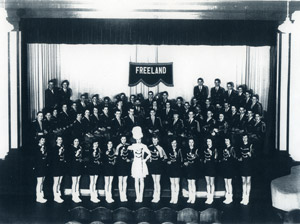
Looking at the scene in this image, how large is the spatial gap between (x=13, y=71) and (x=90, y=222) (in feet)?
16.3

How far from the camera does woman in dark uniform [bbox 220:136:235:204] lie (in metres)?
8.83

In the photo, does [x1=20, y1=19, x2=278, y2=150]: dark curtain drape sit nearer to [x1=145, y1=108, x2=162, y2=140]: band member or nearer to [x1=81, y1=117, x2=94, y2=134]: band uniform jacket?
[x1=81, y1=117, x2=94, y2=134]: band uniform jacket

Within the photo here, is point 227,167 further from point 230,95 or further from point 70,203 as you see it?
point 70,203

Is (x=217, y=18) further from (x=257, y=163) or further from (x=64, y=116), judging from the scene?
(x=64, y=116)

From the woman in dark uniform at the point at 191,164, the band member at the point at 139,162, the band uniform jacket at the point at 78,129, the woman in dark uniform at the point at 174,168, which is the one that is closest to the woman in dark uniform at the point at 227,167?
the woman in dark uniform at the point at 191,164

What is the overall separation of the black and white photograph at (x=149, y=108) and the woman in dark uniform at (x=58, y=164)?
0.02 m

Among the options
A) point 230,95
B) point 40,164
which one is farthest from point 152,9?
point 40,164

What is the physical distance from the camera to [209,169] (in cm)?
883

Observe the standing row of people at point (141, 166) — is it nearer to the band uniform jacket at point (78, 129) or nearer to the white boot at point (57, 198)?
the white boot at point (57, 198)

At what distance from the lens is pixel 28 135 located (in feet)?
34.7

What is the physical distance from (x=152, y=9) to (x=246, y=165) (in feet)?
13.1

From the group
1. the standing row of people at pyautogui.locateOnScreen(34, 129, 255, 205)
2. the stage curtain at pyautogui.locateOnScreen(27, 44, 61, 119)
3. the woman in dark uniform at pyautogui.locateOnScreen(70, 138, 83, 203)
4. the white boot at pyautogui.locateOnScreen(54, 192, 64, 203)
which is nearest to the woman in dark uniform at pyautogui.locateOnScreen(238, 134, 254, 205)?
the standing row of people at pyautogui.locateOnScreen(34, 129, 255, 205)

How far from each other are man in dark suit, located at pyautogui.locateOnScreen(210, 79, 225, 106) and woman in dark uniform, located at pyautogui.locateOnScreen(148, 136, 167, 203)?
2.46 meters

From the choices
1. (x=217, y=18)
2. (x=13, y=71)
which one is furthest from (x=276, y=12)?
(x=13, y=71)
